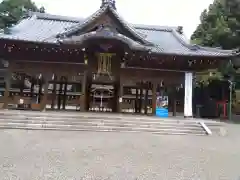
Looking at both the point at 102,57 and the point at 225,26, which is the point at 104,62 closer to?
the point at 102,57

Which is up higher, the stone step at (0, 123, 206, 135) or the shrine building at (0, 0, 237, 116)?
the shrine building at (0, 0, 237, 116)

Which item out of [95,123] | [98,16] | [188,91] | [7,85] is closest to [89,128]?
[95,123]

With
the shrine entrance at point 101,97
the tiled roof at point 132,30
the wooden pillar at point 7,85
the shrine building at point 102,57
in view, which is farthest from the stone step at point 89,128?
the shrine entrance at point 101,97

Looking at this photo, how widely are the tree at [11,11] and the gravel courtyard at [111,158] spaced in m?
32.9

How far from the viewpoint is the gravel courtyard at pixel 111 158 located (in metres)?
5.55

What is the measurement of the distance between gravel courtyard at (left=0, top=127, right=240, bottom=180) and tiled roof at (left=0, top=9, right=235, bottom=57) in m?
7.26

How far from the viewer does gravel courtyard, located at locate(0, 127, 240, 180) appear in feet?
18.2

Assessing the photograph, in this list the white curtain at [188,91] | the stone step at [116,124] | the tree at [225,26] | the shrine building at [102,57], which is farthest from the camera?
the tree at [225,26]

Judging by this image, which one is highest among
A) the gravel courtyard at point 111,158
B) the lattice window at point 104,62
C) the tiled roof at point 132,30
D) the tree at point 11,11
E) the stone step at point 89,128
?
the tree at point 11,11

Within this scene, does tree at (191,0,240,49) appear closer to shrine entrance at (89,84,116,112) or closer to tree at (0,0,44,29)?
shrine entrance at (89,84,116,112)

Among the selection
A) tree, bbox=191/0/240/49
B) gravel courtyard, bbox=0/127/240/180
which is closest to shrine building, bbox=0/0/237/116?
gravel courtyard, bbox=0/127/240/180

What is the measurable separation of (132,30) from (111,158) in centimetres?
1084

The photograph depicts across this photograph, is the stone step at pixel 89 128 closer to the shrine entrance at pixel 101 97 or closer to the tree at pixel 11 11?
the shrine entrance at pixel 101 97

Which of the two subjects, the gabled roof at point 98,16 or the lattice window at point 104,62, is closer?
the gabled roof at point 98,16
